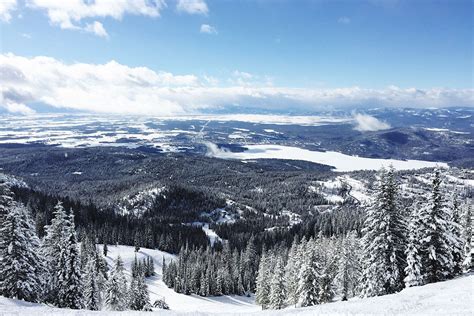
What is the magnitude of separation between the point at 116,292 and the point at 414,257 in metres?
50.2

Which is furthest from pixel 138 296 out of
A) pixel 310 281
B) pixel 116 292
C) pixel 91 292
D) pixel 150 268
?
pixel 150 268

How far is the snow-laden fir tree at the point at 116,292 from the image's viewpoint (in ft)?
208

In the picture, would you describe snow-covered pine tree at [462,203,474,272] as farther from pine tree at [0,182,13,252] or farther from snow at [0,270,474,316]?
pine tree at [0,182,13,252]

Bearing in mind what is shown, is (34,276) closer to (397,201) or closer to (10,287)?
(10,287)

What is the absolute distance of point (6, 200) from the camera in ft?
146

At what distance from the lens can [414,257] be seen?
4266 centimetres

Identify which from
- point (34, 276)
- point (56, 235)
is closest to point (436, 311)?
point (34, 276)

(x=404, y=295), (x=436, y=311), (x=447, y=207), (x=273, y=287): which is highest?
(x=447, y=207)

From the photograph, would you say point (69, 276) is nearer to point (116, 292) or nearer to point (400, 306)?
point (116, 292)

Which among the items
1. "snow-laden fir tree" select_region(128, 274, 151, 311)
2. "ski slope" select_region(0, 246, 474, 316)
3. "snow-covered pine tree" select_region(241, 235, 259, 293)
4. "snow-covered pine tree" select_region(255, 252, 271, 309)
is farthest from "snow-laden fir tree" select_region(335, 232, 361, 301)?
"snow-covered pine tree" select_region(241, 235, 259, 293)

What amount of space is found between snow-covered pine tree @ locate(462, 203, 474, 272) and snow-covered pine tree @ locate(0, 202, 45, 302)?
56251 millimetres

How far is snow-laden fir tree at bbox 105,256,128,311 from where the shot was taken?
63.4 m

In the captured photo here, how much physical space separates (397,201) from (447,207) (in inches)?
224

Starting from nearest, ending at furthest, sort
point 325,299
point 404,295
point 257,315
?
point 257,315 → point 404,295 → point 325,299
